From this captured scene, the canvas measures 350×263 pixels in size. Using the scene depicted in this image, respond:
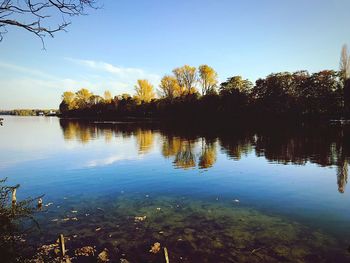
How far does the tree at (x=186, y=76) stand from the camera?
135 meters

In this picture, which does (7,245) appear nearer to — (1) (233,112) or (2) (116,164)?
(2) (116,164)

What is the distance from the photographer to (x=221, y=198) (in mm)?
21453

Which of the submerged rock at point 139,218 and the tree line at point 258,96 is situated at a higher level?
the tree line at point 258,96

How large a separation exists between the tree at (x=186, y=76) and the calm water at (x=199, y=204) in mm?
98867

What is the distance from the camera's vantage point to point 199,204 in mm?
20156

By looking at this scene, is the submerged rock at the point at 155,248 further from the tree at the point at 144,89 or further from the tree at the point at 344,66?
the tree at the point at 144,89

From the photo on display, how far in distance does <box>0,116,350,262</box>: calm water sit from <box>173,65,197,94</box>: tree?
98.9 m

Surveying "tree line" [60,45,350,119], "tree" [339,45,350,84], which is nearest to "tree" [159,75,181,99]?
"tree line" [60,45,350,119]

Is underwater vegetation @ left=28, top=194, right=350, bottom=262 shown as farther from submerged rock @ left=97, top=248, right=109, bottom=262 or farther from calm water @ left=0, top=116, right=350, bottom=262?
submerged rock @ left=97, top=248, right=109, bottom=262

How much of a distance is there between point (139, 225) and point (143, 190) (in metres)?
7.73

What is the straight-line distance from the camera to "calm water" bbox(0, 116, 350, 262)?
13672 mm

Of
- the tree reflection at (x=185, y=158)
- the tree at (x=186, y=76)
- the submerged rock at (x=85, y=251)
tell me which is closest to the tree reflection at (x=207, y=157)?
the tree reflection at (x=185, y=158)

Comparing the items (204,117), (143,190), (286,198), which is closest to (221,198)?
(286,198)

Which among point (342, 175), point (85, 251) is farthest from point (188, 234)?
point (342, 175)
